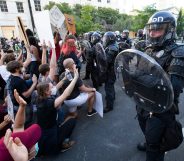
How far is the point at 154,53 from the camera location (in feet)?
7.44

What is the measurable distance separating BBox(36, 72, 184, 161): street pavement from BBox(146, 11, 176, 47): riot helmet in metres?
1.10

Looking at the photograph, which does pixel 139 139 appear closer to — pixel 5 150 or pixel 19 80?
pixel 19 80

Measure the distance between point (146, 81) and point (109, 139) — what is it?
188 centimetres

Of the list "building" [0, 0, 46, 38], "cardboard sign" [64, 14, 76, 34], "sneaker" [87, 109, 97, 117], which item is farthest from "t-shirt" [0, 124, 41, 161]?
"building" [0, 0, 46, 38]

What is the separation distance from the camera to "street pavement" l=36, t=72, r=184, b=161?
315cm

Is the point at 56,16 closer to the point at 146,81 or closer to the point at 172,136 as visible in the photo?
the point at 146,81

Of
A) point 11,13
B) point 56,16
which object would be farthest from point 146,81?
point 11,13

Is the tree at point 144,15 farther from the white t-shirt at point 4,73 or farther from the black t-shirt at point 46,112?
the black t-shirt at point 46,112

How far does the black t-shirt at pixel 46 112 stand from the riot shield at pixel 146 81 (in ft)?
4.01

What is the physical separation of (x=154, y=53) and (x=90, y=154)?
75.4 inches

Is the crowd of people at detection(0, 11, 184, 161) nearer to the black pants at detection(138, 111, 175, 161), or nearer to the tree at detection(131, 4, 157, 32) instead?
the black pants at detection(138, 111, 175, 161)

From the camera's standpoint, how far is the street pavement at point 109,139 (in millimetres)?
3150

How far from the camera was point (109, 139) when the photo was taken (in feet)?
11.9

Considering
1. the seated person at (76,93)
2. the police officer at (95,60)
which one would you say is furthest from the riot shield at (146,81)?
the police officer at (95,60)
